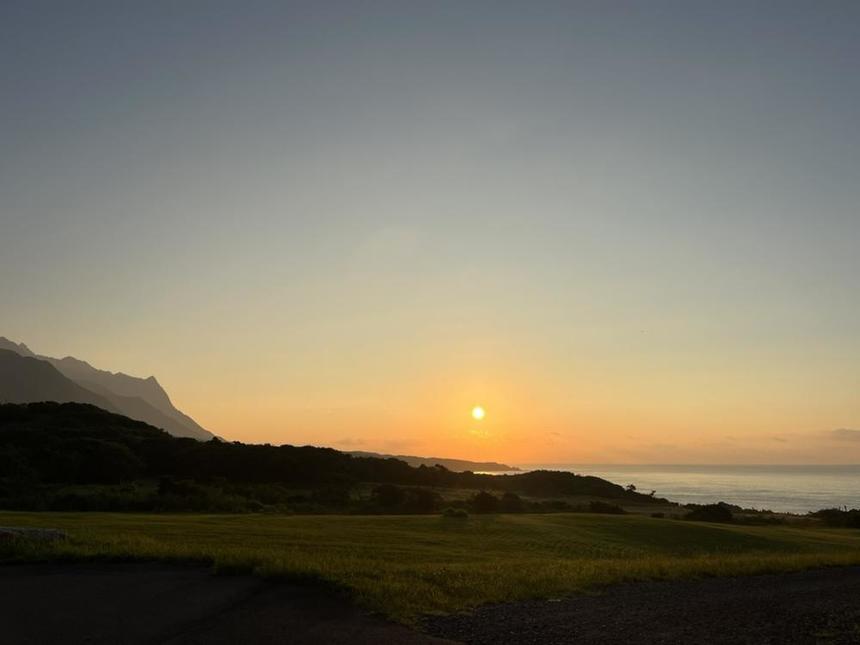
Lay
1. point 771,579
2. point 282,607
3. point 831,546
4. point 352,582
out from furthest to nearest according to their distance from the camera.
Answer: point 831,546, point 771,579, point 352,582, point 282,607

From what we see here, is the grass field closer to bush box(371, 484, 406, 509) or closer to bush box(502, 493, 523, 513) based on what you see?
bush box(502, 493, 523, 513)

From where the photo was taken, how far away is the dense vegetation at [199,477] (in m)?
60.4

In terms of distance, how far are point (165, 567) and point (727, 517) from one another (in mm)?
58078

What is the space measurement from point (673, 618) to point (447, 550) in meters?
16.4

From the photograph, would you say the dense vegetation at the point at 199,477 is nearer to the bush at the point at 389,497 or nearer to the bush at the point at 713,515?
the bush at the point at 389,497

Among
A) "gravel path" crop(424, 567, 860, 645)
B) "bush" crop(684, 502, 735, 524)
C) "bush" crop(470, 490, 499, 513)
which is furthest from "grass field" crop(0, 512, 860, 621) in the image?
"bush" crop(470, 490, 499, 513)

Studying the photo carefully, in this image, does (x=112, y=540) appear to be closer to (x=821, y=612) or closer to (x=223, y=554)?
(x=223, y=554)

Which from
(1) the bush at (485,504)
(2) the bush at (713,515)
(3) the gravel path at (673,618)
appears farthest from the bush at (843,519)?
A: (3) the gravel path at (673,618)

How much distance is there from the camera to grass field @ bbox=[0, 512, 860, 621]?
17.9m

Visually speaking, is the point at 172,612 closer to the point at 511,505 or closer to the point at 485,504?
the point at 485,504

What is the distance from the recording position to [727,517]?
214ft

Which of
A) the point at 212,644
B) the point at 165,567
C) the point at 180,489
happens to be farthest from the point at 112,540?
the point at 180,489

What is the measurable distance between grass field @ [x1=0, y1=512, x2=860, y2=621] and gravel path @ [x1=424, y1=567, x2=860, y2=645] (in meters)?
1.20

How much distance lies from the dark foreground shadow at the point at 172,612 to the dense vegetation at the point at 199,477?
39200 millimetres
